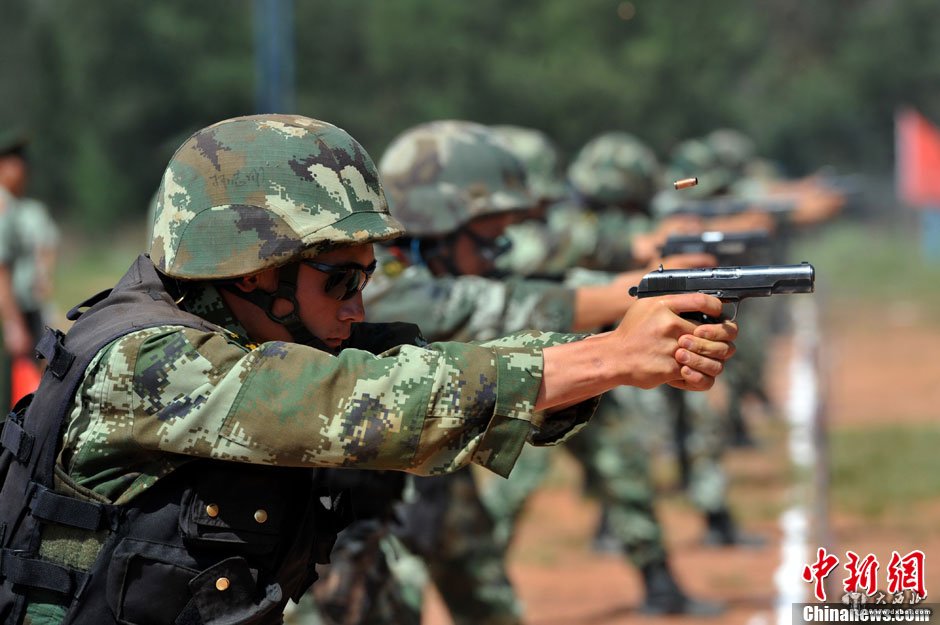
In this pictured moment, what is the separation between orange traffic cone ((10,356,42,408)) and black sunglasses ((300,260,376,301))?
540 centimetres

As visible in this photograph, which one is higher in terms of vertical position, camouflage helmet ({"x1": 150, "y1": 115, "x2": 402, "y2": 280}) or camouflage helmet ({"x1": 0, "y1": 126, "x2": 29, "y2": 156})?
camouflage helmet ({"x1": 0, "y1": 126, "x2": 29, "y2": 156})

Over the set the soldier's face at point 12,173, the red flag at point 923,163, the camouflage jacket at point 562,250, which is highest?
the red flag at point 923,163

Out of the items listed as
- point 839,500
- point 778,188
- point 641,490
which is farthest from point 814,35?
point 641,490

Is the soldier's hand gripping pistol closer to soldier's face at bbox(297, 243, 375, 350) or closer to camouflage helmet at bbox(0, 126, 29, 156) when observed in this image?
soldier's face at bbox(297, 243, 375, 350)

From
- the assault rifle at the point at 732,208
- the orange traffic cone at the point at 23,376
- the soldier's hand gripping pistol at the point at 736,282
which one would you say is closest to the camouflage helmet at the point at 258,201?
the soldier's hand gripping pistol at the point at 736,282

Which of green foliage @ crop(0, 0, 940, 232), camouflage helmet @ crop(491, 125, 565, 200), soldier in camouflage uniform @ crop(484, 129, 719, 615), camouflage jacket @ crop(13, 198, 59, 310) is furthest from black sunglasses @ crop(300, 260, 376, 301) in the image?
green foliage @ crop(0, 0, 940, 232)

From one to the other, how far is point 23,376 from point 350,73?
2385cm

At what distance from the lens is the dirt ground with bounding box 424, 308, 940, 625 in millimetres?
7855

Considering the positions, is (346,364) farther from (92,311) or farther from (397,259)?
(397,259)

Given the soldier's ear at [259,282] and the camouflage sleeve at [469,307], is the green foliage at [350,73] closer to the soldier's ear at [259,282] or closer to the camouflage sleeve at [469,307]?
the camouflage sleeve at [469,307]

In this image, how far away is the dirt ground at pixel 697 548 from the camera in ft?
25.8

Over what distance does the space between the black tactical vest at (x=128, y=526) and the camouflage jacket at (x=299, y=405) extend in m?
0.06

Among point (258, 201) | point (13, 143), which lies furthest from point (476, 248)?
point (13, 143)

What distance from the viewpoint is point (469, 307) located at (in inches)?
199
